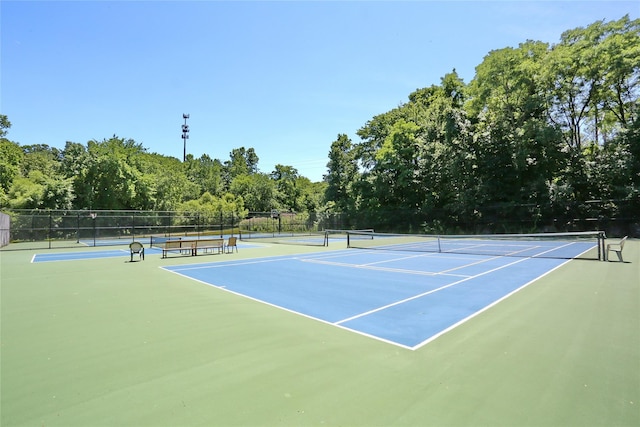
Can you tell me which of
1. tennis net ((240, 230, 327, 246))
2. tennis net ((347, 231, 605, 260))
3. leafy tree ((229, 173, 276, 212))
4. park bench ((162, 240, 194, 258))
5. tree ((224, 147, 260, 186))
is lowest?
tennis net ((240, 230, 327, 246))

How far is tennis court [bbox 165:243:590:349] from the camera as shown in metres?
5.49

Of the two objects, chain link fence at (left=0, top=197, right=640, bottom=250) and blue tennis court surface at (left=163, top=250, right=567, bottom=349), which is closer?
blue tennis court surface at (left=163, top=250, right=567, bottom=349)

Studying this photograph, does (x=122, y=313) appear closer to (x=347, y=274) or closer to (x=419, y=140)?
(x=347, y=274)

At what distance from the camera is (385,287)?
8.25 meters

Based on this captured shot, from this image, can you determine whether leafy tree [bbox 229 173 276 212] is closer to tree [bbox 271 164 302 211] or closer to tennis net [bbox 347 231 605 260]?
tree [bbox 271 164 302 211]

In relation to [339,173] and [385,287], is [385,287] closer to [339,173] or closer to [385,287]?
[385,287]

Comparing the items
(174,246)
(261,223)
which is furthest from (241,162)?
(174,246)

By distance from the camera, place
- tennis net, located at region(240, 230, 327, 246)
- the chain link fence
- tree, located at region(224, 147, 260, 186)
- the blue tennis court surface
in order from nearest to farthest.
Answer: the blue tennis court surface, the chain link fence, tennis net, located at region(240, 230, 327, 246), tree, located at region(224, 147, 260, 186)

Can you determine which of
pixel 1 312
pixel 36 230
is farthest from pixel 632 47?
pixel 36 230

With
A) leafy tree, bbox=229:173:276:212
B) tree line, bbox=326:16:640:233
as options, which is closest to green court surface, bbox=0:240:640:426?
tree line, bbox=326:16:640:233

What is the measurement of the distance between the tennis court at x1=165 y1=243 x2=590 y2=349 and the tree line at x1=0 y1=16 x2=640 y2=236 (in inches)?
778

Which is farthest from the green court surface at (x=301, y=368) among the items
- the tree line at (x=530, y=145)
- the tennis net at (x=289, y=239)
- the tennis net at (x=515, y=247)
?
the tree line at (x=530, y=145)

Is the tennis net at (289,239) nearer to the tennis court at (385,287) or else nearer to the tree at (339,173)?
the tennis court at (385,287)

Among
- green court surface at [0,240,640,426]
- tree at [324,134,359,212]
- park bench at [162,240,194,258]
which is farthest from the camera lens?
tree at [324,134,359,212]
